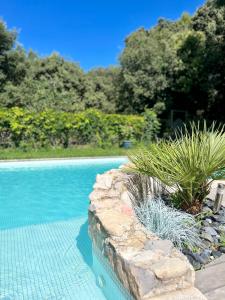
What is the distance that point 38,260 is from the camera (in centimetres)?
453

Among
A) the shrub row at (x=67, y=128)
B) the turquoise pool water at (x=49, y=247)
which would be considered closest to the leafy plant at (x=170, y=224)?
the turquoise pool water at (x=49, y=247)

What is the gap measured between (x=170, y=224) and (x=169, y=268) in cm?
119

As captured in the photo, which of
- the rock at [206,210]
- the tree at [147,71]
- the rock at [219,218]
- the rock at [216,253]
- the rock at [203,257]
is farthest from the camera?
the tree at [147,71]

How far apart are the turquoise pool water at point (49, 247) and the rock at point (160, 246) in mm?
485

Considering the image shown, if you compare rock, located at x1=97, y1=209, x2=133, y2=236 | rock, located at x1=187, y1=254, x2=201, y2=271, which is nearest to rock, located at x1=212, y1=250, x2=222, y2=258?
rock, located at x1=187, y1=254, x2=201, y2=271

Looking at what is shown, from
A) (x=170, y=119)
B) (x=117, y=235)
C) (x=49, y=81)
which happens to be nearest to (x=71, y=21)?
(x=49, y=81)

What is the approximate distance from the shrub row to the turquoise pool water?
4.73m

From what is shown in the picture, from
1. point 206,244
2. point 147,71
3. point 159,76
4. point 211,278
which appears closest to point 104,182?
point 206,244

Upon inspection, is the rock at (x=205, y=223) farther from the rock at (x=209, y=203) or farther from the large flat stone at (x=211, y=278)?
the large flat stone at (x=211, y=278)

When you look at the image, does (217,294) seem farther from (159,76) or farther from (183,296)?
(159,76)

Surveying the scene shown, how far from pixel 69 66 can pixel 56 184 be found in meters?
16.9

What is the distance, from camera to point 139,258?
9.48 ft

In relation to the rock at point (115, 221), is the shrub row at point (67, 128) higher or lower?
higher

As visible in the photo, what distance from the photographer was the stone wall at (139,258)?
269 centimetres
